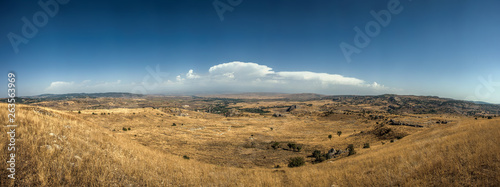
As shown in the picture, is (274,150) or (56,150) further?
(274,150)

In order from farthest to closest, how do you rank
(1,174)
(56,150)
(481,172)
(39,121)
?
1. (39,121)
2. (56,150)
3. (481,172)
4. (1,174)

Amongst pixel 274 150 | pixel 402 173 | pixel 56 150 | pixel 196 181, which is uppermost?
pixel 56 150

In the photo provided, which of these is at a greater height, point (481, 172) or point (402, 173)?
point (481, 172)

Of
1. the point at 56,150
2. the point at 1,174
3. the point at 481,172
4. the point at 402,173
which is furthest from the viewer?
the point at 402,173

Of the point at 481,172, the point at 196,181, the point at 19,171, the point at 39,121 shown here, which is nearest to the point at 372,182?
the point at 481,172

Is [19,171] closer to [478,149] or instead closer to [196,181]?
[196,181]

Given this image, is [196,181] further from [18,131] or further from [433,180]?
[433,180]

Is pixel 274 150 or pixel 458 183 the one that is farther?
pixel 274 150

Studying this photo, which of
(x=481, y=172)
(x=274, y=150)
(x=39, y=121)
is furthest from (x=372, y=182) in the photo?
(x=274, y=150)

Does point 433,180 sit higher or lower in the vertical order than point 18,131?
lower
